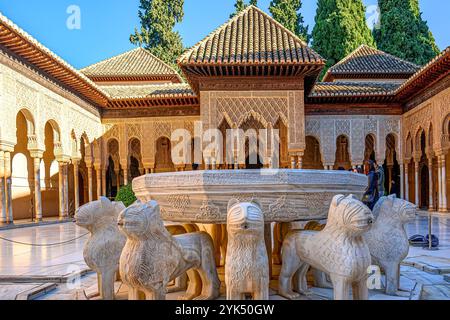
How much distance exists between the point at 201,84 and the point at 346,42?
17.0 m

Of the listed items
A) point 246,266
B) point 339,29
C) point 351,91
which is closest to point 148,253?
point 246,266

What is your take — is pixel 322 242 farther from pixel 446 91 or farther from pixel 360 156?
pixel 360 156

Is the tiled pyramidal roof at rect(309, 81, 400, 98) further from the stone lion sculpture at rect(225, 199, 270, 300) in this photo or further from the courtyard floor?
the stone lion sculpture at rect(225, 199, 270, 300)

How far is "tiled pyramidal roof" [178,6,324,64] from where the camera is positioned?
14.2 metres

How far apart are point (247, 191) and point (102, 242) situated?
127 cm

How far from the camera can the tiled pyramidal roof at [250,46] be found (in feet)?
46.6

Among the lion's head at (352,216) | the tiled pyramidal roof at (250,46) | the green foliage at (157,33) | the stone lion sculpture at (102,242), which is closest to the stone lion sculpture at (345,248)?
the lion's head at (352,216)

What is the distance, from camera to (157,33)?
32344 mm

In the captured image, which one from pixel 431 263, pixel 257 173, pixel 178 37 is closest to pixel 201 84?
pixel 431 263

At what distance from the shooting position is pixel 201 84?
15.3 m

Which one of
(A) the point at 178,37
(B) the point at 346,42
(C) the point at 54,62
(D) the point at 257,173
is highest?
(A) the point at 178,37

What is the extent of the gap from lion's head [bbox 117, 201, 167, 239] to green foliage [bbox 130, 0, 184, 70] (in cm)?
3039

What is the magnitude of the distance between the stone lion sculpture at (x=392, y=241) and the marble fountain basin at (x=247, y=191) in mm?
436

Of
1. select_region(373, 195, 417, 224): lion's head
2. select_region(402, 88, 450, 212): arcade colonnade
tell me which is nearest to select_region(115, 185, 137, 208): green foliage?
select_region(373, 195, 417, 224): lion's head
